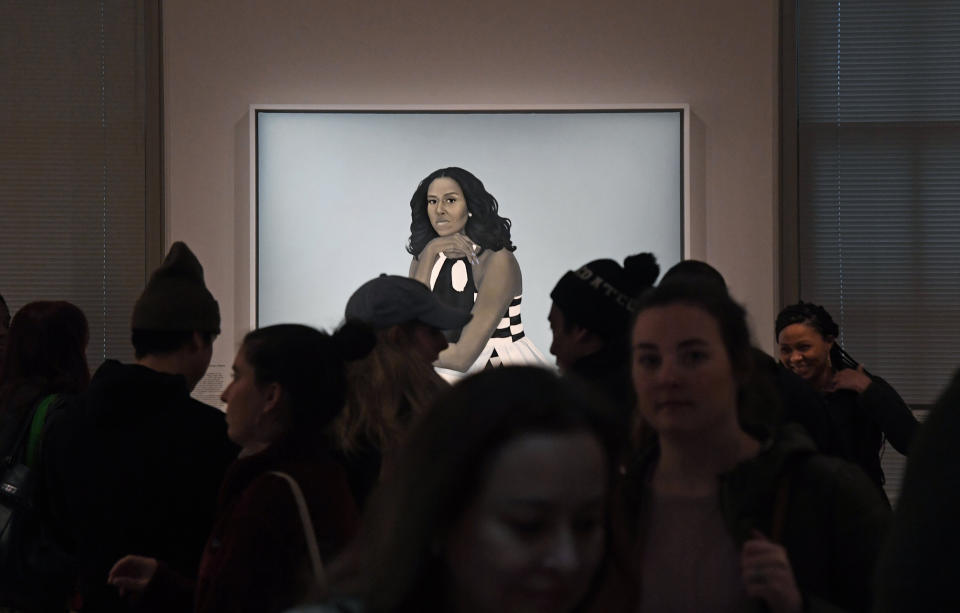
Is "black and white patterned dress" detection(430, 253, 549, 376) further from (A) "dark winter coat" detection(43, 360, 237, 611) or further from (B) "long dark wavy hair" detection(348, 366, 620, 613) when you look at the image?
(B) "long dark wavy hair" detection(348, 366, 620, 613)

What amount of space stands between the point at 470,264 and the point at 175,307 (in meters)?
3.00

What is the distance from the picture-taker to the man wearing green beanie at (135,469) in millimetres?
2973

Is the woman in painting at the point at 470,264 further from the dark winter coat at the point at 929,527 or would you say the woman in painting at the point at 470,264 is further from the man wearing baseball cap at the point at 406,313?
the dark winter coat at the point at 929,527

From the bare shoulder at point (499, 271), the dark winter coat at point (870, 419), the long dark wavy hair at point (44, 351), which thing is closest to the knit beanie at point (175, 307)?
the long dark wavy hair at point (44, 351)

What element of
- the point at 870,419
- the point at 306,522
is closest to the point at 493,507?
the point at 306,522

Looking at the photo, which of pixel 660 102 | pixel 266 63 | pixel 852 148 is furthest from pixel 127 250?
pixel 852 148

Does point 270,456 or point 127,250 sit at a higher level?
point 127,250

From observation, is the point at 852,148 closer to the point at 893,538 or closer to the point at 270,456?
the point at 270,456

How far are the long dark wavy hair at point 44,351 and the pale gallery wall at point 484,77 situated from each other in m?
2.18

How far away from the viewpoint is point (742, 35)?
6215 mm

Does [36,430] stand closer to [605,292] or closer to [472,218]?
[605,292]

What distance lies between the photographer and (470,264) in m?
6.19

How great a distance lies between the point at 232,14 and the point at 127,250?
1.52 m

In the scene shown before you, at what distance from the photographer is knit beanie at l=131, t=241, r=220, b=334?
329 centimetres
